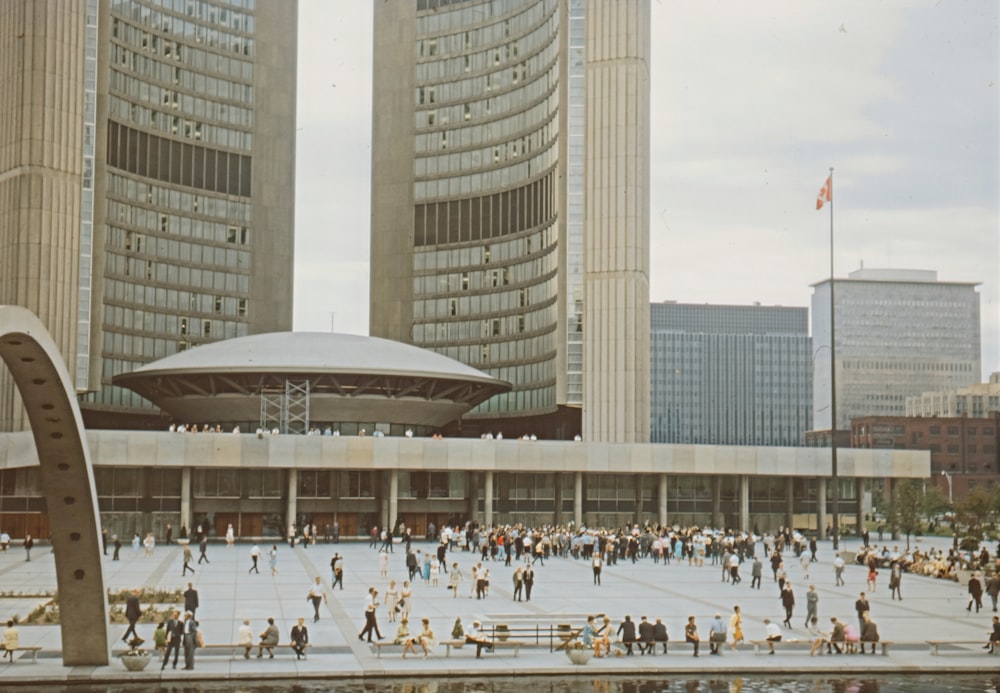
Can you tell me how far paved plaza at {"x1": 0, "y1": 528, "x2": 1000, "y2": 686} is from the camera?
94.0 ft

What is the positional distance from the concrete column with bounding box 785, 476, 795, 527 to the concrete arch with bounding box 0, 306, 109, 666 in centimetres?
6439

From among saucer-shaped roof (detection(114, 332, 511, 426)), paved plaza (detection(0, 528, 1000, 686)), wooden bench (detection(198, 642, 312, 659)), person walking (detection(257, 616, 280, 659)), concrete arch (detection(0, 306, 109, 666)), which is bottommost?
paved plaza (detection(0, 528, 1000, 686))

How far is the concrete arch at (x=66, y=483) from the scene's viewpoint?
2335cm

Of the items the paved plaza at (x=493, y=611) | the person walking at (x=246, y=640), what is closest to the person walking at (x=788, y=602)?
the paved plaza at (x=493, y=611)

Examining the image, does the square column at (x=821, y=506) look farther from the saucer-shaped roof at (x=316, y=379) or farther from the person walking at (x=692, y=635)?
the person walking at (x=692, y=635)

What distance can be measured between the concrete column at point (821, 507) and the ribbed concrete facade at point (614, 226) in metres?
14.2

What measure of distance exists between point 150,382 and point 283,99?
5353cm

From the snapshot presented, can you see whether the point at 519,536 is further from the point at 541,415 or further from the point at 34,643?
the point at 541,415

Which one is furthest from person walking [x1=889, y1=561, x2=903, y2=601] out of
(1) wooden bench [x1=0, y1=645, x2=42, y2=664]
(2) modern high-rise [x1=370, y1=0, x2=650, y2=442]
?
(2) modern high-rise [x1=370, y1=0, x2=650, y2=442]

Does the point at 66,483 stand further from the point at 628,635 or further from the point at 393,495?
the point at 393,495

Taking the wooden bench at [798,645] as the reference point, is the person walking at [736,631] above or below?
above

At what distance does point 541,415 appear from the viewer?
11156 cm

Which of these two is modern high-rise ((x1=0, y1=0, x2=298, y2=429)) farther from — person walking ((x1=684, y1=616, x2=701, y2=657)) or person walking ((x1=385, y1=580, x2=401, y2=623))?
person walking ((x1=684, y1=616, x2=701, y2=657))

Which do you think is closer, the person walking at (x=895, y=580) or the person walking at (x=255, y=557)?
the person walking at (x=895, y=580)
